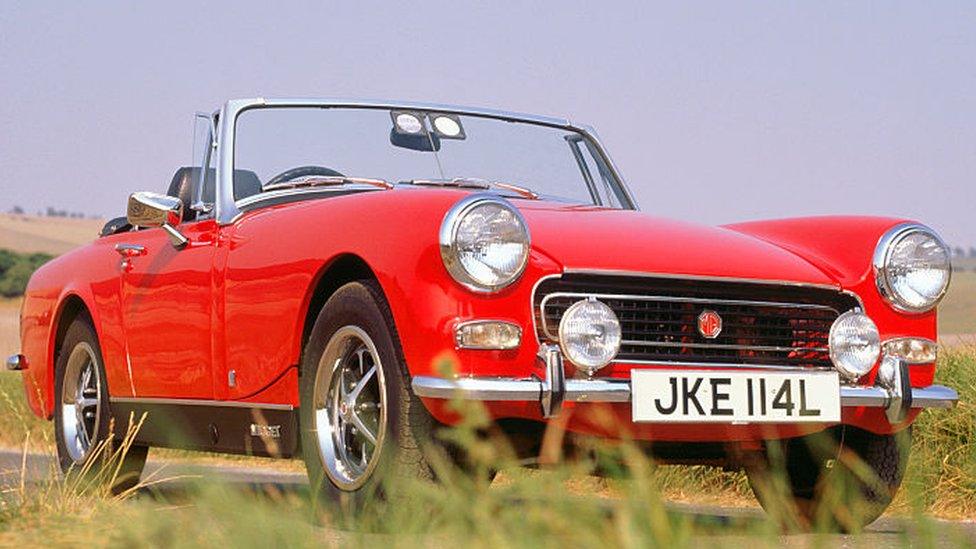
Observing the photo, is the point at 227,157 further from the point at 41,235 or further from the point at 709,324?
the point at 41,235

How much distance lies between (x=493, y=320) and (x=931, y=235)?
5.66 feet

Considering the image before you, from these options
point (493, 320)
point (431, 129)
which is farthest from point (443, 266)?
point (431, 129)

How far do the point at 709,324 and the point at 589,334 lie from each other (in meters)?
0.50

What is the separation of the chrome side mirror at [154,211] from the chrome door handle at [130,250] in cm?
36

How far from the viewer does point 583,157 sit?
6969mm

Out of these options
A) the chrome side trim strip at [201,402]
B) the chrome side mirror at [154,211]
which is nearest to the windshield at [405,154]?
the chrome side mirror at [154,211]

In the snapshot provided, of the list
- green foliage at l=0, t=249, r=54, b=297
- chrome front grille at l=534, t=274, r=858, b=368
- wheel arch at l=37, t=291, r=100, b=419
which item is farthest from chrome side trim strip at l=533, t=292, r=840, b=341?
green foliage at l=0, t=249, r=54, b=297

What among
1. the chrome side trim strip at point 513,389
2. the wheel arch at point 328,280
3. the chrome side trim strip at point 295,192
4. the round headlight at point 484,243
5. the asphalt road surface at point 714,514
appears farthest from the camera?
the chrome side trim strip at point 295,192

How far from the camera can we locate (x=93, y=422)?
7.03 metres

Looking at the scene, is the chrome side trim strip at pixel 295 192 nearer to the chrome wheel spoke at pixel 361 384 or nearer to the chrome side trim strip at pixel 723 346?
the chrome wheel spoke at pixel 361 384

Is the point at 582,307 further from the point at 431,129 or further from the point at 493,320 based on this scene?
the point at 431,129

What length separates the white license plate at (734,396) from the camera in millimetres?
4461

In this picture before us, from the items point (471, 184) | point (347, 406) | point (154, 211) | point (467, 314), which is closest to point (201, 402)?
point (154, 211)

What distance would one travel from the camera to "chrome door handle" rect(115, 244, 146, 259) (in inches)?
256
